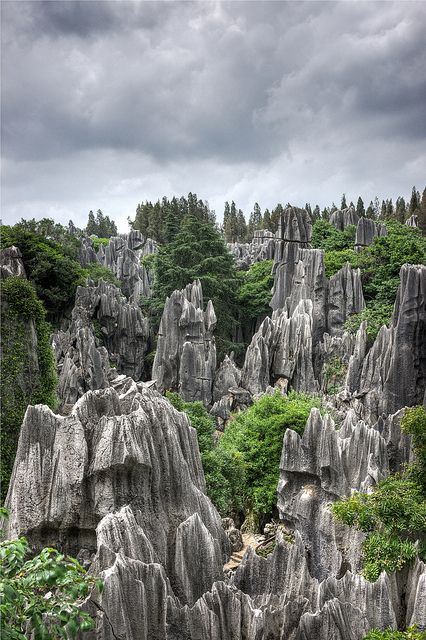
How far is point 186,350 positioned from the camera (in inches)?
1232

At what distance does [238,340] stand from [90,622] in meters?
36.1

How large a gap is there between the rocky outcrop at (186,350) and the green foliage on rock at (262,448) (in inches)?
422

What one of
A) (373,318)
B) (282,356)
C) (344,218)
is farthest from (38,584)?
(344,218)

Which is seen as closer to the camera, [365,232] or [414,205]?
[365,232]

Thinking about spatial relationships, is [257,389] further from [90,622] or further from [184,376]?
[90,622]

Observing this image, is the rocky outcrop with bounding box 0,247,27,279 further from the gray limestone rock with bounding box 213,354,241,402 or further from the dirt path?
the dirt path

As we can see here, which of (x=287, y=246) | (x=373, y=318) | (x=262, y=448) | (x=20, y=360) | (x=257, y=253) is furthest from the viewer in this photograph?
(x=257, y=253)

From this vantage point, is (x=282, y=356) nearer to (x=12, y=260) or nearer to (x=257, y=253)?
(x=12, y=260)

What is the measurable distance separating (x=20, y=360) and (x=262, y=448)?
885 centimetres

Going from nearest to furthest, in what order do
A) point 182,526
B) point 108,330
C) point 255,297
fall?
1. point 182,526
2. point 108,330
3. point 255,297

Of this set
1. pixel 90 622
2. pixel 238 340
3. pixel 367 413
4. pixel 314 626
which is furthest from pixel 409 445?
pixel 238 340

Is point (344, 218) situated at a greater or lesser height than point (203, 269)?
greater

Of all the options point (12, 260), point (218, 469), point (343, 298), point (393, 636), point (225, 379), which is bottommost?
point (393, 636)

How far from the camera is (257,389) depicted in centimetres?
3050
